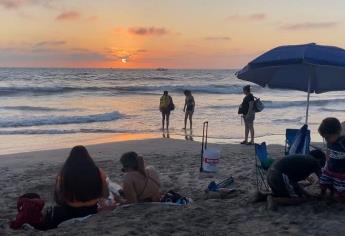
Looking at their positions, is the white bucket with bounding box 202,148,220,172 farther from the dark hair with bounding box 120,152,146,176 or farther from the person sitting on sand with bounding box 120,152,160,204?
the dark hair with bounding box 120,152,146,176

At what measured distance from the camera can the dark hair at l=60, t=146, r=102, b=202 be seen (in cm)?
551

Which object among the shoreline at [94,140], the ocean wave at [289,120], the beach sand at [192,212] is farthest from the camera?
the ocean wave at [289,120]

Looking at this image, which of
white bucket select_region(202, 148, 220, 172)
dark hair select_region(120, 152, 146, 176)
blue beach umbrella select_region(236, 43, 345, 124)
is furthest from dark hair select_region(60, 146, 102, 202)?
white bucket select_region(202, 148, 220, 172)

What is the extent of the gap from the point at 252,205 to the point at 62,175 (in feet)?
7.82

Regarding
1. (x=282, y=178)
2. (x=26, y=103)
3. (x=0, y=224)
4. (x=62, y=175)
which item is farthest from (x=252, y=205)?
(x=26, y=103)

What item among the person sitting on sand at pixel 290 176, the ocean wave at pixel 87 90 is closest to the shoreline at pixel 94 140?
the person sitting on sand at pixel 290 176

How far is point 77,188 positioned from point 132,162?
0.80 m

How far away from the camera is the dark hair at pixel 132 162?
19.7 feet

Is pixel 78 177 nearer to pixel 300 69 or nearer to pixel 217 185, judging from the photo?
pixel 217 185

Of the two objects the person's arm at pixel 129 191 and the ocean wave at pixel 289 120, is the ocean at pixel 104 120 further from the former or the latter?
the person's arm at pixel 129 191

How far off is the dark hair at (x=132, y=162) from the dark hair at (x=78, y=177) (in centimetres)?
47

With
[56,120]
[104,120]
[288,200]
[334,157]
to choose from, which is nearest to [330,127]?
[334,157]

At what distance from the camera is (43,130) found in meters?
18.2

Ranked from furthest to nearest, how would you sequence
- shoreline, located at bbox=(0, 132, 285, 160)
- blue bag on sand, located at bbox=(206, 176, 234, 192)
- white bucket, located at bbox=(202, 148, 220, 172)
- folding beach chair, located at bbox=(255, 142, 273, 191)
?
1. shoreline, located at bbox=(0, 132, 285, 160)
2. white bucket, located at bbox=(202, 148, 220, 172)
3. blue bag on sand, located at bbox=(206, 176, 234, 192)
4. folding beach chair, located at bbox=(255, 142, 273, 191)
